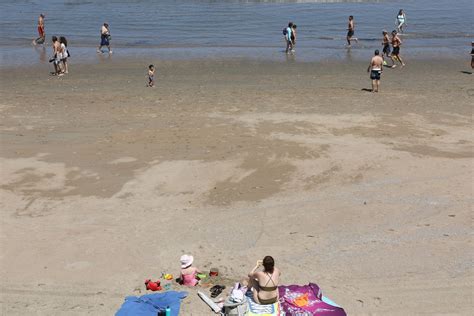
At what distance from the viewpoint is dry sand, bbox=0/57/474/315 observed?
8.83 metres

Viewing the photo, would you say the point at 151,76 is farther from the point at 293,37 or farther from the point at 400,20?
the point at 400,20

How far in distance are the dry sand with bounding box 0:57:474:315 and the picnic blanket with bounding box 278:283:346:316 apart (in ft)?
1.12

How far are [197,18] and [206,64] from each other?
14.9m

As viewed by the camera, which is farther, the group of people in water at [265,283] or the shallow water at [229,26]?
the shallow water at [229,26]

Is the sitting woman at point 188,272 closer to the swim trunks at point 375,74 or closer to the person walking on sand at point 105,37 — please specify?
the swim trunks at point 375,74

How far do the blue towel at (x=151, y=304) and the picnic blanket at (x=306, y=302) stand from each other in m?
1.39

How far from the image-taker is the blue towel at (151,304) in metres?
7.94

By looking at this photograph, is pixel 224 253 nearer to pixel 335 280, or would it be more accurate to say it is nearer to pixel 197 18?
pixel 335 280

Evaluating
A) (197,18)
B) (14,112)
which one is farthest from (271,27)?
(14,112)

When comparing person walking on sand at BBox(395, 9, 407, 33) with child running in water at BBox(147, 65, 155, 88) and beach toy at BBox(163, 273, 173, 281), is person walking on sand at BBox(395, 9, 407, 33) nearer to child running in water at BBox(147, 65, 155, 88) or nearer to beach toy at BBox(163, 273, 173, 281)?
child running in water at BBox(147, 65, 155, 88)

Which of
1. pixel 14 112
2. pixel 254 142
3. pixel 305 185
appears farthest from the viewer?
pixel 14 112

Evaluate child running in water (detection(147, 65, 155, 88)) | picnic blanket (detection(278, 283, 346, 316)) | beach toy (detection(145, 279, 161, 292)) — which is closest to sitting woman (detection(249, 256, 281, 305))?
picnic blanket (detection(278, 283, 346, 316))

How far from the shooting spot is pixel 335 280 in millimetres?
8789

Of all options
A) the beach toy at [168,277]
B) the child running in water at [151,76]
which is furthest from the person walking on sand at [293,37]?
the beach toy at [168,277]
